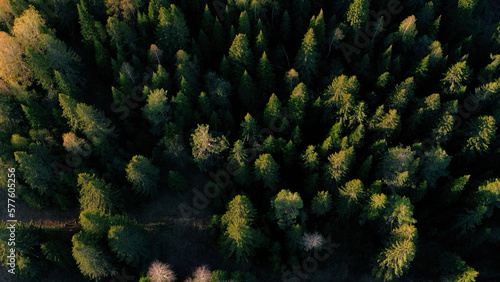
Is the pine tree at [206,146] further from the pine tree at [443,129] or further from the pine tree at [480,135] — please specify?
the pine tree at [480,135]

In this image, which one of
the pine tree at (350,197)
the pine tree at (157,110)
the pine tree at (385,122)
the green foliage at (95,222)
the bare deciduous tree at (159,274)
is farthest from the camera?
the pine tree at (157,110)

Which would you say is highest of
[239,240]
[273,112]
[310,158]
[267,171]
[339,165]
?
[273,112]

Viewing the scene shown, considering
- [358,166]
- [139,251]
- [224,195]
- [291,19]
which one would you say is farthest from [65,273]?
[291,19]

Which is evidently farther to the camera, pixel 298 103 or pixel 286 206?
pixel 298 103

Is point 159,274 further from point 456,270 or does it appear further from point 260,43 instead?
point 456,270

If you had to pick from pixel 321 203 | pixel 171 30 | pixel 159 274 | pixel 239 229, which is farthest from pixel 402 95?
pixel 159 274

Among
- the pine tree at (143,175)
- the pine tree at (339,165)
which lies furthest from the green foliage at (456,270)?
the pine tree at (143,175)

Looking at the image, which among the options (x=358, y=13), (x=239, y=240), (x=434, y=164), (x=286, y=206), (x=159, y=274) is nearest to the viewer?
(x=159, y=274)
